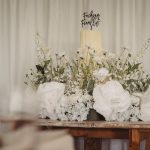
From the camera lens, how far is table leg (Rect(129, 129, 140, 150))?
188cm

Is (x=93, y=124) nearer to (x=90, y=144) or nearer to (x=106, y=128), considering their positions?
(x=106, y=128)

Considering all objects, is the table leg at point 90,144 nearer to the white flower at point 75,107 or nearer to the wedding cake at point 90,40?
the white flower at point 75,107

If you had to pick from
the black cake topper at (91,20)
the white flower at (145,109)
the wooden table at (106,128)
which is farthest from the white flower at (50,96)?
the black cake topper at (91,20)

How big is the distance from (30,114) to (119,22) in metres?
2.16

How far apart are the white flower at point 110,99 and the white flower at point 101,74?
7 cm

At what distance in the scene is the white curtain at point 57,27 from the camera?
2893 mm

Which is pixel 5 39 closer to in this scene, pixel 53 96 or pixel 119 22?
pixel 119 22

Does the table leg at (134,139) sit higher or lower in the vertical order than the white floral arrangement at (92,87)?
lower

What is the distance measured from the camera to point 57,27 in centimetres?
297

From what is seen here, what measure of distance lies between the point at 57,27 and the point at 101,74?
3.12ft

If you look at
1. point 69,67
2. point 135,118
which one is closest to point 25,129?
point 135,118

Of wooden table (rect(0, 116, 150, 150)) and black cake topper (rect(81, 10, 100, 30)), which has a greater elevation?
black cake topper (rect(81, 10, 100, 30))

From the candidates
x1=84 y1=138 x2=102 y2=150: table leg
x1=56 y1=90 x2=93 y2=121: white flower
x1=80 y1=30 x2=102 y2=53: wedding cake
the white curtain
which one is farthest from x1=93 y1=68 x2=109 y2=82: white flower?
the white curtain

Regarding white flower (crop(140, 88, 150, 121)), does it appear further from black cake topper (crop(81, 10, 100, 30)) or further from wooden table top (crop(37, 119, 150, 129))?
black cake topper (crop(81, 10, 100, 30))
